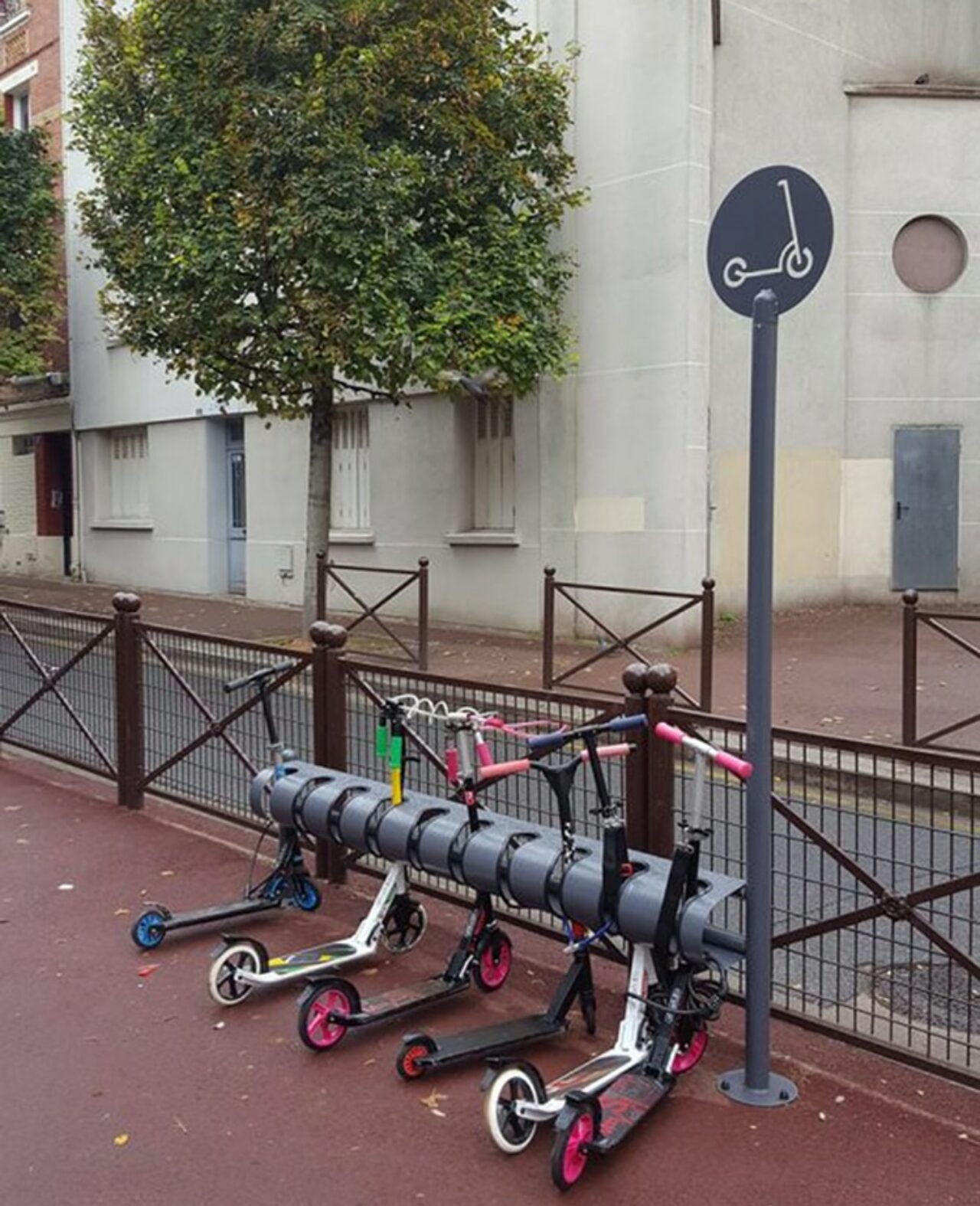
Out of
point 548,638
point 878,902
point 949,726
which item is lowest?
point 949,726

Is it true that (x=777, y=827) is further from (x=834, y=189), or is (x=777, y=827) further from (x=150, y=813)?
(x=834, y=189)

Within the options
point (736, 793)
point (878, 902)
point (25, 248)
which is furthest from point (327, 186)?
point (25, 248)

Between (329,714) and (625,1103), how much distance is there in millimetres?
2537

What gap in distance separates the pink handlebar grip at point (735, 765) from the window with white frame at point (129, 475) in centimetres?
1878

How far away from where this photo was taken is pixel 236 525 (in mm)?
19062

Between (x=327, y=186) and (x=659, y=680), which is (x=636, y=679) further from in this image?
(x=327, y=186)

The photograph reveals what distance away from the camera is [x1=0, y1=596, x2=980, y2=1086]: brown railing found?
3.78 m

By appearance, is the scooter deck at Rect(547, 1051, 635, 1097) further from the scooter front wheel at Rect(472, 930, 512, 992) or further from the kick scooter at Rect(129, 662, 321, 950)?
the kick scooter at Rect(129, 662, 321, 950)

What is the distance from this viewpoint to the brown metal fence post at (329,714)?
5.36 metres

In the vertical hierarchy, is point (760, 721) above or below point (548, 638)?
above

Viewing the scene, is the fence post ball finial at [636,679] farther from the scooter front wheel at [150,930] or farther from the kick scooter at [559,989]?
the scooter front wheel at [150,930]

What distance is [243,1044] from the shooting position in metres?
3.84

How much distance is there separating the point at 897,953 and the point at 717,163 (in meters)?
10.5

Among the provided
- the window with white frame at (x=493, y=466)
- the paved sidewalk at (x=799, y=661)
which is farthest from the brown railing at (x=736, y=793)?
the window with white frame at (x=493, y=466)
